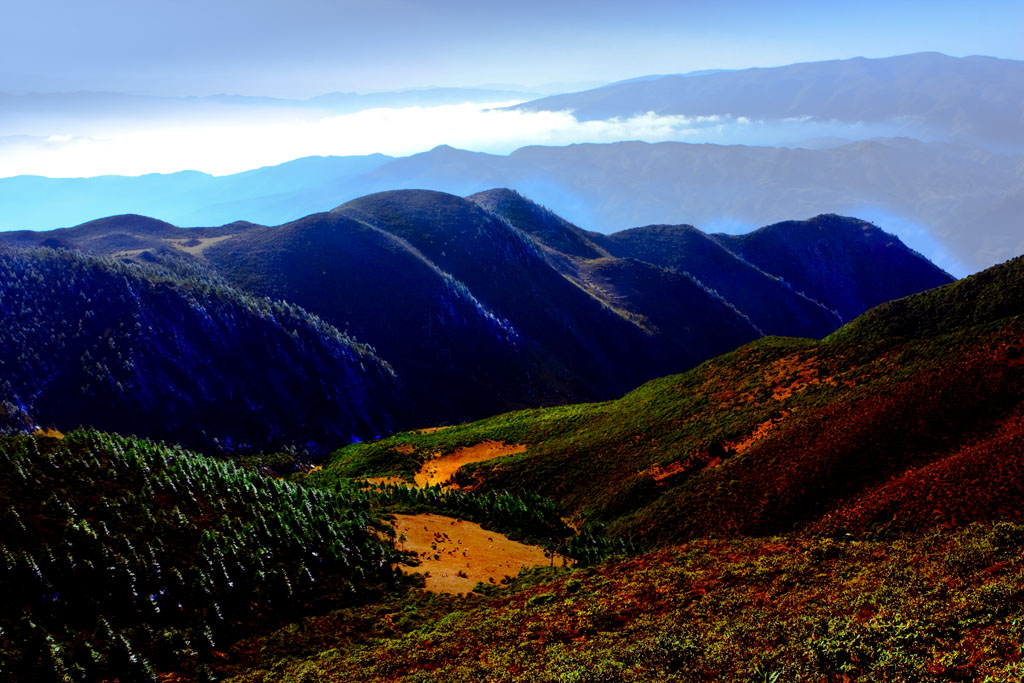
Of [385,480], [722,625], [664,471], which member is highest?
[722,625]

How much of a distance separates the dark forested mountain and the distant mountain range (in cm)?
23

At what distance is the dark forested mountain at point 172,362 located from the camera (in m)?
62.5

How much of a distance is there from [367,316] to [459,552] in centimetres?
7340

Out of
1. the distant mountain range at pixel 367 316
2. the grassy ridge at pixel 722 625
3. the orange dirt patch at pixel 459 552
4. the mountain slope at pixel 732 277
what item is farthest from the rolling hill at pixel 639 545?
the mountain slope at pixel 732 277

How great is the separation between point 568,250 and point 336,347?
303 ft

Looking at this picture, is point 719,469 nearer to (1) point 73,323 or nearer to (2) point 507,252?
(1) point 73,323

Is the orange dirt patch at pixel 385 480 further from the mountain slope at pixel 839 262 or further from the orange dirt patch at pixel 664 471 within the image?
the mountain slope at pixel 839 262

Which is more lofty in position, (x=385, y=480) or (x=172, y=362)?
(x=172, y=362)

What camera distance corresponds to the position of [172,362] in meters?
70.3

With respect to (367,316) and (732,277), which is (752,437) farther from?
(732,277)

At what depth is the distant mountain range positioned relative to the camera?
67375mm

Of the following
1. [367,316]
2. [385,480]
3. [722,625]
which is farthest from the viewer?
[367,316]

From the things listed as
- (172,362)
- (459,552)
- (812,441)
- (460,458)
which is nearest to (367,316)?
(172,362)

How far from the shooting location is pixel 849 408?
113 feet
